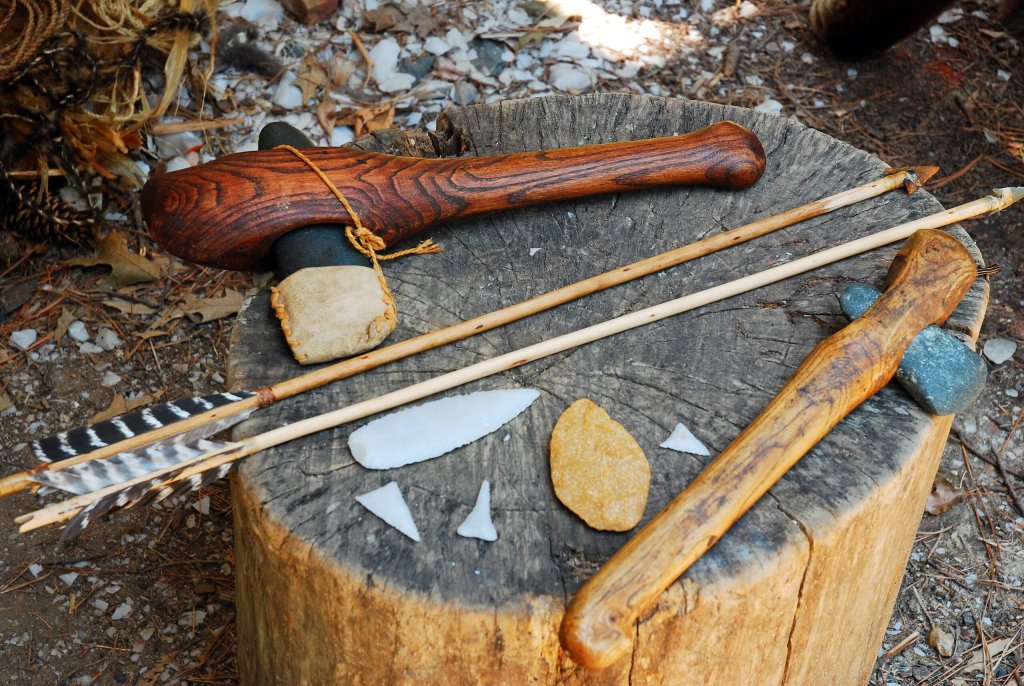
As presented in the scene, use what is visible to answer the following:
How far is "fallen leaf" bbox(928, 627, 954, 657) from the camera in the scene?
1.82 metres

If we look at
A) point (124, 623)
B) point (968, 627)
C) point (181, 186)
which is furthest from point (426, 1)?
point (968, 627)

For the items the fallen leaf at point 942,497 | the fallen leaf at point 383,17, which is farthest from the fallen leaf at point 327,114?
the fallen leaf at point 942,497

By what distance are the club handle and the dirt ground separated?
2.94 feet

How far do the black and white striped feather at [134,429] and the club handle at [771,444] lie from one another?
0.54 m

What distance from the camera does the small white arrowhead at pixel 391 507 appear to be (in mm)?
1090

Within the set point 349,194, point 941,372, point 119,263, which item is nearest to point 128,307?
point 119,263

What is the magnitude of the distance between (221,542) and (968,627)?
1.62m

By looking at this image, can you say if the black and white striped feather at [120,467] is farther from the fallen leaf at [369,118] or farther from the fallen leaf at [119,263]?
the fallen leaf at [369,118]

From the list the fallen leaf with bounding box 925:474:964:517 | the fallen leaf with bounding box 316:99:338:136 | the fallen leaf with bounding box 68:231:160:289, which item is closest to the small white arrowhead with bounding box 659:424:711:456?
the fallen leaf with bounding box 925:474:964:517

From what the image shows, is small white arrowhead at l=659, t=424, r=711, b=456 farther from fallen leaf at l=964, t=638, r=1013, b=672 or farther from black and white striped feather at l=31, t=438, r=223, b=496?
fallen leaf at l=964, t=638, r=1013, b=672

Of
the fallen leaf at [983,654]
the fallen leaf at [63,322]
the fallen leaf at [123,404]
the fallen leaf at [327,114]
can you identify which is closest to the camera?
the fallen leaf at [983,654]

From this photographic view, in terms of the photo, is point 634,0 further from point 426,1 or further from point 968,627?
Result: point 968,627

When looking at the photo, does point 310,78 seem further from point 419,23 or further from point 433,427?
point 433,427

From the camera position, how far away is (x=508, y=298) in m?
1.43
